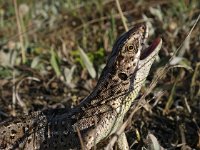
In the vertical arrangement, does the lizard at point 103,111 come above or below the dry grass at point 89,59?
below

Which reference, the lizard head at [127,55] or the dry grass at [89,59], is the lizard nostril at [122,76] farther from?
the dry grass at [89,59]

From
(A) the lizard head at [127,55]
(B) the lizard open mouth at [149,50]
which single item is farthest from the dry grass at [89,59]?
(A) the lizard head at [127,55]

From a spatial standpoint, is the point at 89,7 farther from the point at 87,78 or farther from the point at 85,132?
the point at 85,132

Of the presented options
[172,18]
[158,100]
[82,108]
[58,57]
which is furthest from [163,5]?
[82,108]

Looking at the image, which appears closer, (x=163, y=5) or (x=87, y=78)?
(x=87, y=78)

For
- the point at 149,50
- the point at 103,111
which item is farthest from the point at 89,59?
the point at 103,111

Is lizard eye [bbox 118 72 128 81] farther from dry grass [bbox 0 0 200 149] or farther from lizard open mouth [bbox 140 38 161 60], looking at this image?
dry grass [bbox 0 0 200 149]

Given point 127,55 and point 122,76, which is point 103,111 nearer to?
point 122,76

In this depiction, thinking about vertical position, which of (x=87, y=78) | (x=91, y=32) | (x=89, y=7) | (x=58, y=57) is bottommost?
(x=87, y=78)
